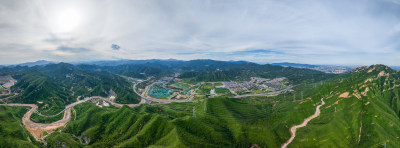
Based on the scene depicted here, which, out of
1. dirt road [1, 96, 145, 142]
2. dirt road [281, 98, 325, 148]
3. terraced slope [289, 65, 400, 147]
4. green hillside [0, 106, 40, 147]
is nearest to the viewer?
green hillside [0, 106, 40, 147]

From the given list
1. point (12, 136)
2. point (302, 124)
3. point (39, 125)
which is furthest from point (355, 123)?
point (39, 125)

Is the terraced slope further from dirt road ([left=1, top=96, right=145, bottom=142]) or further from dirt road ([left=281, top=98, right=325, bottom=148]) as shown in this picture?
dirt road ([left=1, top=96, right=145, bottom=142])

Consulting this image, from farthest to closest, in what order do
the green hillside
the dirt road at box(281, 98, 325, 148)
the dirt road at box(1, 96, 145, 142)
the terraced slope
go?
1. the dirt road at box(1, 96, 145, 142)
2. the dirt road at box(281, 98, 325, 148)
3. the terraced slope
4. the green hillside

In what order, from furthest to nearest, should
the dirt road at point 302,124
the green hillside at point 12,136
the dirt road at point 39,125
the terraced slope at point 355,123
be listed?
the dirt road at point 39,125 → the dirt road at point 302,124 → the terraced slope at point 355,123 → the green hillside at point 12,136

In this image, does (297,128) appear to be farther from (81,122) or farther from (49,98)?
(49,98)

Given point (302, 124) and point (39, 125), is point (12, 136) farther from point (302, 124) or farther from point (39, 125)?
point (302, 124)

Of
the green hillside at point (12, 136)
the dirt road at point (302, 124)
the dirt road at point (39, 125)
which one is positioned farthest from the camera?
the dirt road at point (39, 125)

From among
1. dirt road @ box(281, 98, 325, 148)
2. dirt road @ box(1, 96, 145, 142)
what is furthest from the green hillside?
dirt road @ box(281, 98, 325, 148)

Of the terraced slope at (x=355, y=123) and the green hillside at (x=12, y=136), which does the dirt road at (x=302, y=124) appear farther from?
the green hillside at (x=12, y=136)

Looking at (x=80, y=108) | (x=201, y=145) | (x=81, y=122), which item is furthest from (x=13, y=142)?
(x=201, y=145)

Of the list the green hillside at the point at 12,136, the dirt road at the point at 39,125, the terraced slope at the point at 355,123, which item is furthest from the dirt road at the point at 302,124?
the dirt road at the point at 39,125

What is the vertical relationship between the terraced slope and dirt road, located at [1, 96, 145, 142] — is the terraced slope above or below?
above

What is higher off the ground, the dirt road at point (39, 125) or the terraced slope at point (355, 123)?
the terraced slope at point (355, 123)
